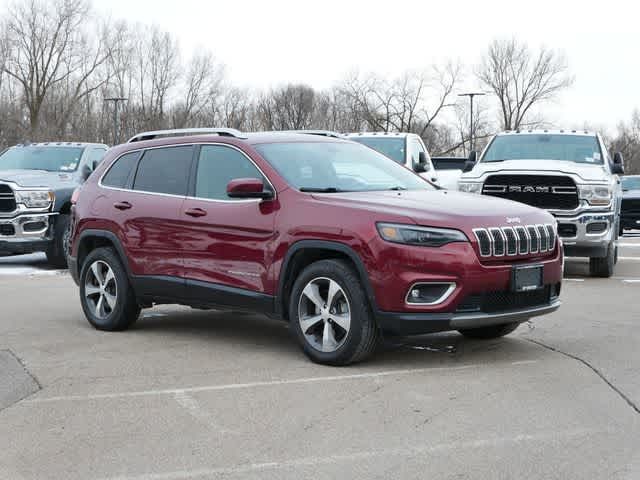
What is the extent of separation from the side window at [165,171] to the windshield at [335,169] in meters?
0.82

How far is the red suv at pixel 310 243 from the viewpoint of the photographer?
22.4 feet

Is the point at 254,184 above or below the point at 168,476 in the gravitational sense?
above

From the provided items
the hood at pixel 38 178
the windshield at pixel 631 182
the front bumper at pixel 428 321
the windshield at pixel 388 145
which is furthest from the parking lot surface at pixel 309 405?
the windshield at pixel 631 182

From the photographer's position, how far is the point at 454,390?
6.37 metres

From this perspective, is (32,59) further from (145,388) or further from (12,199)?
(145,388)

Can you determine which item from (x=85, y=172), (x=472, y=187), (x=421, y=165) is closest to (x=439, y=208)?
(x=472, y=187)

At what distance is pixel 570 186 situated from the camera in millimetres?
13164

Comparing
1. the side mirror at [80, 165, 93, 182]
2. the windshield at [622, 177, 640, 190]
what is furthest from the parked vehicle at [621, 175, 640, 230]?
the side mirror at [80, 165, 93, 182]

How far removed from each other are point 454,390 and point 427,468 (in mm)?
1620

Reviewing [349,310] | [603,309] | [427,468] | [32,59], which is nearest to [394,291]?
[349,310]

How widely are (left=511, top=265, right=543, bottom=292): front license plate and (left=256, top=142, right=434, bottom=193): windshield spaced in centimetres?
133

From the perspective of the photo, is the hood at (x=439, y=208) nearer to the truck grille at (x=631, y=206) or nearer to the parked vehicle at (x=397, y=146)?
the parked vehicle at (x=397, y=146)

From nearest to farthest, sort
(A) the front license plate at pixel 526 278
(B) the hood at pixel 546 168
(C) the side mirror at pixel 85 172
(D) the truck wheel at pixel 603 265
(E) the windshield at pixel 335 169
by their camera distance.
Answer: (A) the front license plate at pixel 526 278 → (E) the windshield at pixel 335 169 → (B) the hood at pixel 546 168 → (D) the truck wheel at pixel 603 265 → (C) the side mirror at pixel 85 172

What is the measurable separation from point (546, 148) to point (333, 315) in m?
8.20
